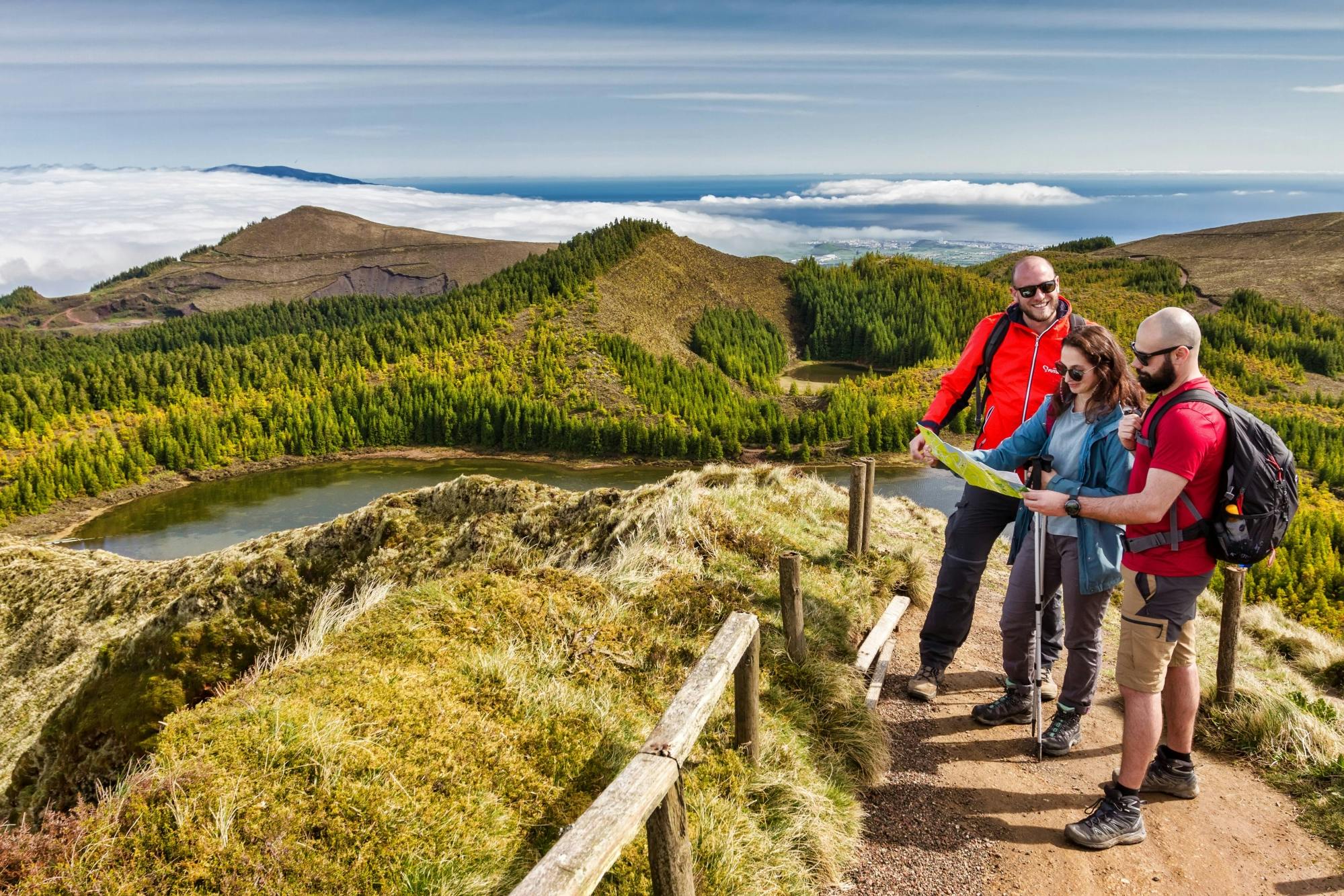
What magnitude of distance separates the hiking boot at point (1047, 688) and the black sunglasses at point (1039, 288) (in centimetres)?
375

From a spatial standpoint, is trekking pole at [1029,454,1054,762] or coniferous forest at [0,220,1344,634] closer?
trekking pole at [1029,454,1054,762]

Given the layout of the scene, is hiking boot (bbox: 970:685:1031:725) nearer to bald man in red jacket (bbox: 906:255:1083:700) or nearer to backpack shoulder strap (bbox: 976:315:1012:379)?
bald man in red jacket (bbox: 906:255:1083:700)

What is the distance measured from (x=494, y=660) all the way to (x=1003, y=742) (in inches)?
181

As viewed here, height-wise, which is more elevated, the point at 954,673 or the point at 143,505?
the point at 954,673

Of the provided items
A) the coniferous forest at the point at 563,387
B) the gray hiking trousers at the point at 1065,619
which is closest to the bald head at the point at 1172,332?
the gray hiking trousers at the point at 1065,619

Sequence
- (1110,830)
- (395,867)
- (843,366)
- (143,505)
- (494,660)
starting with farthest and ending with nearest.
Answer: (843,366) → (143,505) → (494,660) → (1110,830) → (395,867)

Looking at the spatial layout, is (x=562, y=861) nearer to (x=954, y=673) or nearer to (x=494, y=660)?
(x=494, y=660)

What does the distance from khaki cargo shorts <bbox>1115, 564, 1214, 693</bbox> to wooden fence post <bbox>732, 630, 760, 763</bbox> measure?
244 cm

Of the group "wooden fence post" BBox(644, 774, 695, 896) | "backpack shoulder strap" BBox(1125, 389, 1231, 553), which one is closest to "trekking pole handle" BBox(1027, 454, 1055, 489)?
"backpack shoulder strap" BBox(1125, 389, 1231, 553)

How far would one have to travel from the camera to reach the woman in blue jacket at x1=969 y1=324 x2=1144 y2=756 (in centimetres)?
549

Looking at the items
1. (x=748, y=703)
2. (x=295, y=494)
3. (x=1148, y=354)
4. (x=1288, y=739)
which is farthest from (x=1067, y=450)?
(x=295, y=494)

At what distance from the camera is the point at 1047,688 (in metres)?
7.41

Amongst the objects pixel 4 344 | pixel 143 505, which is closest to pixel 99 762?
pixel 143 505

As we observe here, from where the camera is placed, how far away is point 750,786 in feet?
17.8
